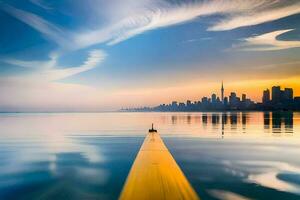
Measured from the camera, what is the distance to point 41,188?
11289mm

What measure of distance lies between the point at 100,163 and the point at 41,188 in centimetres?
563

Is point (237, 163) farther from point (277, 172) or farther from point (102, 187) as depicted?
point (102, 187)

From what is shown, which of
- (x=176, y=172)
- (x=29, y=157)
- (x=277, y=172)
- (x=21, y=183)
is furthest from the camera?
(x=29, y=157)

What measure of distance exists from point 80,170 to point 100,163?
7.12 feet

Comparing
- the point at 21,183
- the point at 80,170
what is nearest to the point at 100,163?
the point at 80,170

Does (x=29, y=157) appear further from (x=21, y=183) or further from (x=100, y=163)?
(x=21, y=183)

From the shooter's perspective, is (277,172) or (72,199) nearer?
(72,199)

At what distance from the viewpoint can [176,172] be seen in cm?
956

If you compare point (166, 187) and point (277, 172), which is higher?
point (166, 187)

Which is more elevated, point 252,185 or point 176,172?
point 176,172

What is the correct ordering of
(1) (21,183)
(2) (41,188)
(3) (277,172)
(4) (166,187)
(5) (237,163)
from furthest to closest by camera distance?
(5) (237,163), (3) (277,172), (1) (21,183), (2) (41,188), (4) (166,187)

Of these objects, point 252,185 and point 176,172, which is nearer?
point 176,172

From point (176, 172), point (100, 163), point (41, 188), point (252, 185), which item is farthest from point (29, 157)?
point (252, 185)

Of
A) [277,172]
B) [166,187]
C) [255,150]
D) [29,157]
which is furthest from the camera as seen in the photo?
[255,150]
